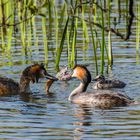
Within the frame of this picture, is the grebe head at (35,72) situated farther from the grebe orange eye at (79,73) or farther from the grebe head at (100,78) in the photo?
the grebe head at (100,78)

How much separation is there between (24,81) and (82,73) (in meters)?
1.25

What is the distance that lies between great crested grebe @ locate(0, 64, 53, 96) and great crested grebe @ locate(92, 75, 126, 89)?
3.04ft

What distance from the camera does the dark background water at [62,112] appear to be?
10.6 meters

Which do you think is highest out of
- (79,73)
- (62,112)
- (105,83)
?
(79,73)

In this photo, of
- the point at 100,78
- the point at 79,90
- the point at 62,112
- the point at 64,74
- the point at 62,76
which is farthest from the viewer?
the point at 62,76

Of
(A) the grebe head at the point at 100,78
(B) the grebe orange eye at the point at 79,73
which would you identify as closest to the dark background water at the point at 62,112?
(B) the grebe orange eye at the point at 79,73

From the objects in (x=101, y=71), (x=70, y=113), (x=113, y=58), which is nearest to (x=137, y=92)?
(x=101, y=71)

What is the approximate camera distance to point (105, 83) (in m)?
15.0

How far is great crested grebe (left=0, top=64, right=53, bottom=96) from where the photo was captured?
14.5 m

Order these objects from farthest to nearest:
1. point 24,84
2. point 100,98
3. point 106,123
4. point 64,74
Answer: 1. point 64,74
2. point 24,84
3. point 100,98
4. point 106,123

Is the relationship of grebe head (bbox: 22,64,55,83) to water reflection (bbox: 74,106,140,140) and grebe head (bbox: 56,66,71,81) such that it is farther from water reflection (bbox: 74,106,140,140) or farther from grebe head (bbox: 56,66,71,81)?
water reflection (bbox: 74,106,140,140)

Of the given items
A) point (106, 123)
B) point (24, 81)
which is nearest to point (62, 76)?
point (24, 81)

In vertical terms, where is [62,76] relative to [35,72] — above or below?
below

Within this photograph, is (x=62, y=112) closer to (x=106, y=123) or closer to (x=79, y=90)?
(x=106, y=123)
